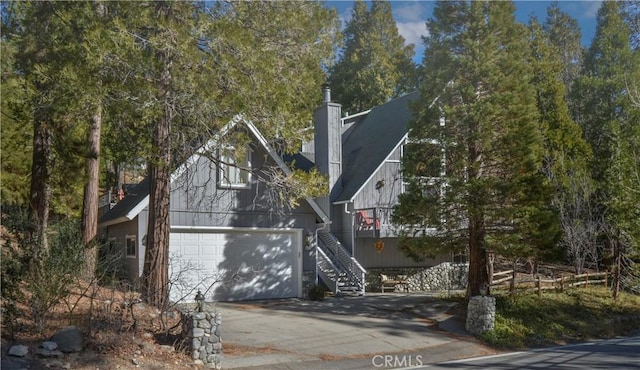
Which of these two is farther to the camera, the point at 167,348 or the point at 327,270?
the point at 327,270

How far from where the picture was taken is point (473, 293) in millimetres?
16281

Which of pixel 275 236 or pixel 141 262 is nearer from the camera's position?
pixel 141 262

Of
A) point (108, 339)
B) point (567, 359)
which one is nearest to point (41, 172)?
point (108, 339)

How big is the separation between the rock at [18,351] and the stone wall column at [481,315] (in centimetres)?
936

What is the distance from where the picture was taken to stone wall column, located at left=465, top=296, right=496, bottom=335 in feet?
45.0

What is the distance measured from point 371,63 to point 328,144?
19.4 m

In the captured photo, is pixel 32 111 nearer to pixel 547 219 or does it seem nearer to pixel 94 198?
pixel 94 198

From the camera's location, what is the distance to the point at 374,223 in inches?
836

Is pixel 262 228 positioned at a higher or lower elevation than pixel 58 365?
→ higher

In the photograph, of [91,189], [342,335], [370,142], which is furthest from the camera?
[370,142]

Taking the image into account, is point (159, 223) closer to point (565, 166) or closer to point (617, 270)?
point (617, 270)

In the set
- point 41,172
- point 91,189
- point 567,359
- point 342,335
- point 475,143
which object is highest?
point 475,143

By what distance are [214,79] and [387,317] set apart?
7.82 meters

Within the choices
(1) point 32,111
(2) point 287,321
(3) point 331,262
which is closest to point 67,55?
(1) point 32,111
